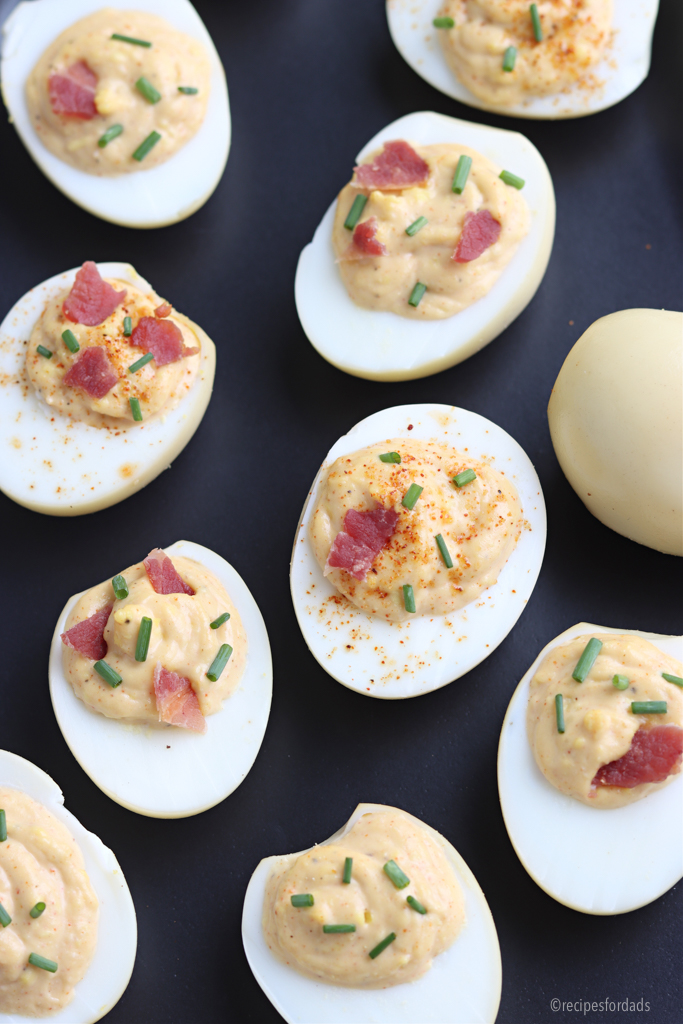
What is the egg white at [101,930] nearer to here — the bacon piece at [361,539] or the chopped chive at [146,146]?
the bacon piece at [361,539]

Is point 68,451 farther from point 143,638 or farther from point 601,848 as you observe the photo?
point 601,848

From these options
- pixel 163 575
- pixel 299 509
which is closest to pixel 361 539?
pixel 299 509

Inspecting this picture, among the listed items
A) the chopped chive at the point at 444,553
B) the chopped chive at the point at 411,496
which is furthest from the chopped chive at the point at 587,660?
the chopped chive at the point at 411,496

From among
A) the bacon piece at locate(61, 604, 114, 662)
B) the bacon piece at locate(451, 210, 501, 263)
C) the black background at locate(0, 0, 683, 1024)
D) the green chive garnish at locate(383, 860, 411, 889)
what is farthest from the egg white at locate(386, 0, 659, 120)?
the green chive garnish at locate(383, 860, 411, 889)

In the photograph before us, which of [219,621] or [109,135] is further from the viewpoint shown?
[109,135]

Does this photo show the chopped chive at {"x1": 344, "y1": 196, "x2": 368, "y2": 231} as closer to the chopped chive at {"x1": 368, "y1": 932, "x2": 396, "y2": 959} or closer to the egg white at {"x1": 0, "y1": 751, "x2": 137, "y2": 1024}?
the egg white at {"x1": 0, "y1": 751, "x2": 137, "y2": 1024}

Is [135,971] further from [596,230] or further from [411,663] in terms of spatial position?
[596,230]

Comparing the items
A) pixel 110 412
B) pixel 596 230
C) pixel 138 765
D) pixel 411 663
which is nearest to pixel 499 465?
pixel 411 663
